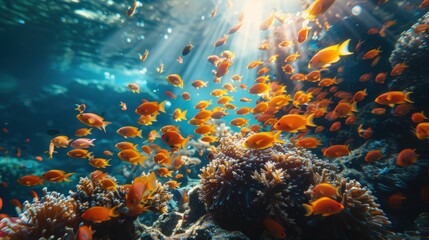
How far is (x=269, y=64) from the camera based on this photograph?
11727 millimetres

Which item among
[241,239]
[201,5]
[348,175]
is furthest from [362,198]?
[201,5]

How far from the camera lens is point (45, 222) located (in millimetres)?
3436

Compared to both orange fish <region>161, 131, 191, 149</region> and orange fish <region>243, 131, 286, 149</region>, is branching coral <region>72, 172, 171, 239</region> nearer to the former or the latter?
orange fish <region>161, 131, 191, 149</region>

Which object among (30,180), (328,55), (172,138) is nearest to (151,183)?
(172,138)

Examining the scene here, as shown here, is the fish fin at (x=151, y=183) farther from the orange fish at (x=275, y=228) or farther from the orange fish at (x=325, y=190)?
the orange fish at (x=325, y=190)

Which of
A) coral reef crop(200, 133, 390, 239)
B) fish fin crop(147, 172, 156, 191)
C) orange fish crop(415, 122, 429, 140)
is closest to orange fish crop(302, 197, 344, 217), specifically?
coral reef crop(200, 133, 390, 239)

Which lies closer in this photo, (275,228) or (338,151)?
(275,228)

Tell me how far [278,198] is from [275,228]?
0.54m

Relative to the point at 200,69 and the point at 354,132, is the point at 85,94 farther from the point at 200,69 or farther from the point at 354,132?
the point at 354,132

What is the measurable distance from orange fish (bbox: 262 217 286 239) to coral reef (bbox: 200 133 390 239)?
0.69ft

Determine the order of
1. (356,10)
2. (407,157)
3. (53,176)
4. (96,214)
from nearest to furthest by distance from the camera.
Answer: (96,214) < (407,157) < (53,176) < (356,10)

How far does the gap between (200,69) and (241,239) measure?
2730cm

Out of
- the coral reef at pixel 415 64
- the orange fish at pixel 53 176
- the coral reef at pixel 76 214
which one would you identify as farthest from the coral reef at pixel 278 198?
the coral reef at pixel 415 64

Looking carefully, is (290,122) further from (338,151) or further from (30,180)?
(30,180)
